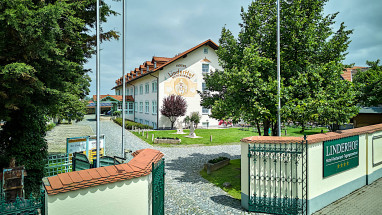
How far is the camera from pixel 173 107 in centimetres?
2688

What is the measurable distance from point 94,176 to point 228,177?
6949 millimetres

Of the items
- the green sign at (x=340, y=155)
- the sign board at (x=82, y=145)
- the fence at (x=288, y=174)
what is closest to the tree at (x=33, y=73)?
the sign board at (x=82, y=145)

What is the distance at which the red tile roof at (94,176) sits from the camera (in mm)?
3354

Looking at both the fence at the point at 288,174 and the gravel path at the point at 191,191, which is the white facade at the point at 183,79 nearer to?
the gravel path at the point at 191,191

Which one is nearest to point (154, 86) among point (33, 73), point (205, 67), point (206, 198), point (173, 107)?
point (173, 107)

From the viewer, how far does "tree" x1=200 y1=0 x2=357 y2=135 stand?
24.5ft

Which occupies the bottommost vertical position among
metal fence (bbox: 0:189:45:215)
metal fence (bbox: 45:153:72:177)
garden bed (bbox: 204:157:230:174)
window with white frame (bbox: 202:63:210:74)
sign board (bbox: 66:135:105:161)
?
garden bed (bbox: 204:157:230:174)

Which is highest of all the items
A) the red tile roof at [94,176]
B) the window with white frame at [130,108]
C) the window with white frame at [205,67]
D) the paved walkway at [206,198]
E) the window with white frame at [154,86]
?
the window with white frame at [205,67]

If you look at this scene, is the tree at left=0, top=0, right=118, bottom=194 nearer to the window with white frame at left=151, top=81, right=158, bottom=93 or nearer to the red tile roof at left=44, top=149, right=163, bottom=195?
the red tile roof at left=44, top=149, right=163, bottom=195

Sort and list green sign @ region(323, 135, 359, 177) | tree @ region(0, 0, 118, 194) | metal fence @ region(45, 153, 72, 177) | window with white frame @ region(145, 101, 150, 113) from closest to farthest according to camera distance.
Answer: tree @ region(0, 0, 118, 194)
green sign @ region(323, 135, 359, 177)
metal fence @ region(45, 153, 72, 177)
window with white frame @ region(145, 101, 150, 113)

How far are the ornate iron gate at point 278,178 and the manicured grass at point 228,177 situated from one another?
1.26 metres

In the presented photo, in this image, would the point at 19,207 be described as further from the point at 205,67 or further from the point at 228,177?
the point at 205,67

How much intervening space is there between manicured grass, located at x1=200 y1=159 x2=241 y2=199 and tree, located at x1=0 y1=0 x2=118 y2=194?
610 cm

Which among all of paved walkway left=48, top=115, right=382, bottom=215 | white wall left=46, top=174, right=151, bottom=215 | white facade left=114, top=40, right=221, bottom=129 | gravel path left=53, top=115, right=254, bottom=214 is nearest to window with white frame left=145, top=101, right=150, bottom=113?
white facade left=114, top=40, right=221, bottom=129
